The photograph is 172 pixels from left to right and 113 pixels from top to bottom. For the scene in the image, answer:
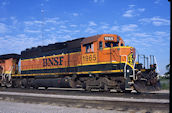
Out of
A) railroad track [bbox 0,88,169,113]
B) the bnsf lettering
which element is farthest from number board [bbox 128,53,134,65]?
the bnsf lettering

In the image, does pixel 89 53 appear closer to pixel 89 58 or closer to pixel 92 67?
pixel 89 58

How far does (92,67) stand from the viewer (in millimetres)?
13297

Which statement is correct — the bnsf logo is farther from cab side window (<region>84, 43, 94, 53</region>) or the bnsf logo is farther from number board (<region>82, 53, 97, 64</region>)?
cab side window (<region>84, 43, 94, 53</region>)

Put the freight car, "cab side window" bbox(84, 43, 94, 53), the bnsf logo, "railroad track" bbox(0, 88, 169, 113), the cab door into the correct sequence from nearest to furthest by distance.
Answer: "railroad track" bbox(0, 88, 169, 113), the freight car, the cab door, "cab side window" bbox(84, 43, 94, 53), the bnsf logo

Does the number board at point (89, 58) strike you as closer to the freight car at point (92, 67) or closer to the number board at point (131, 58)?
the freight car at point (92, 67)

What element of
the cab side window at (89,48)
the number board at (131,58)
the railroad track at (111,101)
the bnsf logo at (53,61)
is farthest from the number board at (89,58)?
the bnsf logo at (53,61)

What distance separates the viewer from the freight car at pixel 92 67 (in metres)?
11.7

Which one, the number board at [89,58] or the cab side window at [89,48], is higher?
the cab side window at [89,48]

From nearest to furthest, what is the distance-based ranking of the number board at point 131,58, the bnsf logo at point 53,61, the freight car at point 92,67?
1. the freight car at point 92,67
2. the number board at point 131,58
3. the bnsf logo at point 53,61

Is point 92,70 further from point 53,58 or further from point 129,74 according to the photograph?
point 53,58

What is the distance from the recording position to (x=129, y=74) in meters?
11.6

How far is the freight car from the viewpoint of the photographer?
38.3ft

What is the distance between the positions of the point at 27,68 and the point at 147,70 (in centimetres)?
1191

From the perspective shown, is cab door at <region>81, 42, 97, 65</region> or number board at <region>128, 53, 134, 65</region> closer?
number board at <region>128, 53, 134, 65</region>
